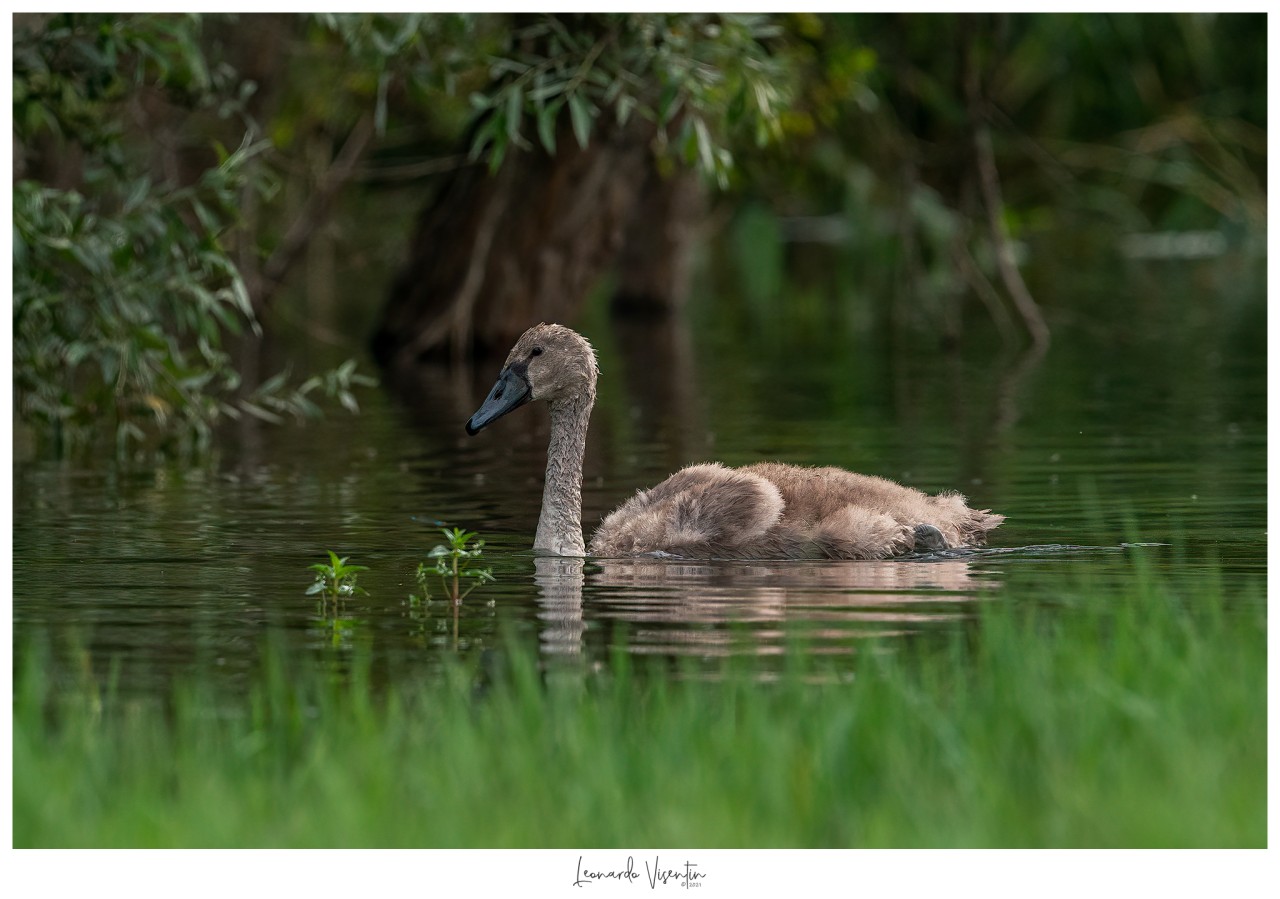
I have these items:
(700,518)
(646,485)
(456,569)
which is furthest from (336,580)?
(646,485)

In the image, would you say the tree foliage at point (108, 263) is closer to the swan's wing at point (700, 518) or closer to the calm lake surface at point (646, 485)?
the calm lake surface at point (646, 485)

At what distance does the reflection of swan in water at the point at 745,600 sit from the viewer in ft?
27.2

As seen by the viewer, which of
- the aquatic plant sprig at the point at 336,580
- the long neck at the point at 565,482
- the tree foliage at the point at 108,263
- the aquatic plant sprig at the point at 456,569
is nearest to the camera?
the aquatic plant sprig at the point at 336,580

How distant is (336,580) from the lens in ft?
29.6

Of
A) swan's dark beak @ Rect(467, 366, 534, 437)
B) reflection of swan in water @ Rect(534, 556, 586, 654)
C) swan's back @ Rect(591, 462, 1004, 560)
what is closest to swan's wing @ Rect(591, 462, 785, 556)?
swan's back @ Rect(591, 462, 1004, 560)

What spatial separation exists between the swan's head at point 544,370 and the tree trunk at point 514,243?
11690 mm

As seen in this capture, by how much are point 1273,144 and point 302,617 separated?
14.6ft

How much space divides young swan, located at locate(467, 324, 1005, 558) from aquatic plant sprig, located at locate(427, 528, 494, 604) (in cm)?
79

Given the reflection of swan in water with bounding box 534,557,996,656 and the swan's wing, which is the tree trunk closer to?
the swan's wing

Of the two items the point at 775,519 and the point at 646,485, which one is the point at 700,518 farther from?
the point at 646,485

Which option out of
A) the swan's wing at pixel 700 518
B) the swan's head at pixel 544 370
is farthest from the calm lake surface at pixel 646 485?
the swan's head at pixel 544 370

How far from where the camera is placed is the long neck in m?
10.8
